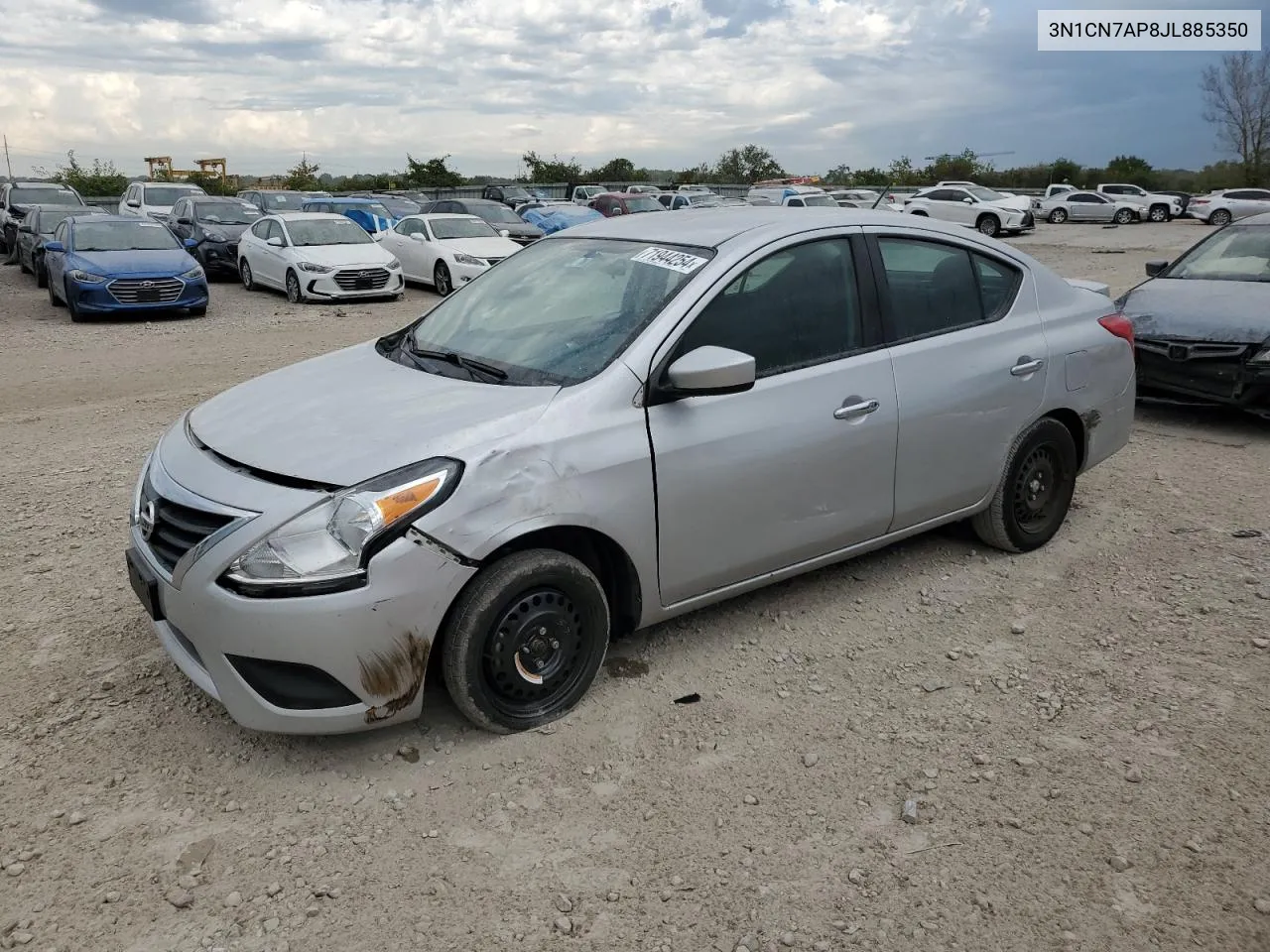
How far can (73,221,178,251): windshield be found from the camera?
46.6 feet

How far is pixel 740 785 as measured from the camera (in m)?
3.17

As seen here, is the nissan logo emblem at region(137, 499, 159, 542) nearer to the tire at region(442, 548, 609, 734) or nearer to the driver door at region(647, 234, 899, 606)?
the tire at region(442, 548, 609, 734)

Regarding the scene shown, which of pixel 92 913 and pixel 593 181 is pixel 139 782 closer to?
pixel 92 913

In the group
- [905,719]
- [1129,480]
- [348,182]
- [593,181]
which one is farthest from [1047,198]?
[905,719]

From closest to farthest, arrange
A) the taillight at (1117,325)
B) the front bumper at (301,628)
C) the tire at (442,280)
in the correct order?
the front bumper at (301,628) → the taillight at (1117,325) → the tire at (442,280)

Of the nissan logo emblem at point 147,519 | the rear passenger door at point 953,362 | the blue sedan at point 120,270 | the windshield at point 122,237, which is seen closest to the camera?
the nissan logo emblem at point 147,519

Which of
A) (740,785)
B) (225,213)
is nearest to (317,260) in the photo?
(225,213)

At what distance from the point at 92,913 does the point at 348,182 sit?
5926 centimetres

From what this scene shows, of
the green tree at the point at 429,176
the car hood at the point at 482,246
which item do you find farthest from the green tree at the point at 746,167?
the car hood at the point at 482,246

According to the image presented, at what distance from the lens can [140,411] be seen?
812cm

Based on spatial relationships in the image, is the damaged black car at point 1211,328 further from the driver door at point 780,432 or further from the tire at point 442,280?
the tire at point 442,280

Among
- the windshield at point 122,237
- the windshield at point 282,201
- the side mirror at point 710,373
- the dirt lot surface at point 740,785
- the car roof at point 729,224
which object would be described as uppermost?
the windshield at point 282,201

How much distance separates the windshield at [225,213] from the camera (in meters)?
20.0

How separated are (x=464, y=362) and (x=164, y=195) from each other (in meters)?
24.2
